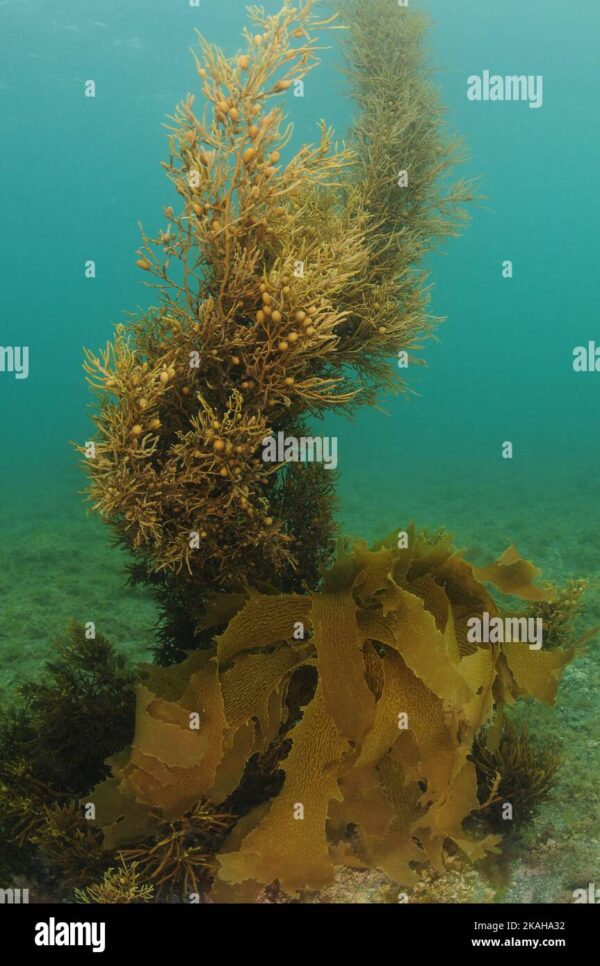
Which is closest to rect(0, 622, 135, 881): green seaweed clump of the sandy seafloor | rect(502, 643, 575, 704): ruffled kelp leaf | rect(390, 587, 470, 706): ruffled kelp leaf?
the sandy seafloor

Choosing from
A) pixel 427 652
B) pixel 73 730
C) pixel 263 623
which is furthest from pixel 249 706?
pixel 73 730

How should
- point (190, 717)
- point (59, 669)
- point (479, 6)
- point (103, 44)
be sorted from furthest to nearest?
point (479, 6)
point (103, 44)
point (59, 669)
point (190, 717)

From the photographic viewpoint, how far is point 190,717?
3.27 metres

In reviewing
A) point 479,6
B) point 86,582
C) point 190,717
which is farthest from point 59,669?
point 479,6

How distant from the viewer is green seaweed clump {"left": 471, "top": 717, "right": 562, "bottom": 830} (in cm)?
384

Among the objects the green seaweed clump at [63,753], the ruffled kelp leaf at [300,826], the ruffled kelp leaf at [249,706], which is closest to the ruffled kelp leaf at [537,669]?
the ruffled kelp leaf at [300,826]

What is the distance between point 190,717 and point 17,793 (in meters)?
1.23

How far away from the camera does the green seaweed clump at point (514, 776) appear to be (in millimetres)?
3836

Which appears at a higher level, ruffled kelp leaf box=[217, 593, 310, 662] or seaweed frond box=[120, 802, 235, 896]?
ruffled kelp leaf box=[217, 593, 310, 662]

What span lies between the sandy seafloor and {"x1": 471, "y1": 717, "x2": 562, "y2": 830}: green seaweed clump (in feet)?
0.54

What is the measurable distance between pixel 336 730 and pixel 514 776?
1.45 m

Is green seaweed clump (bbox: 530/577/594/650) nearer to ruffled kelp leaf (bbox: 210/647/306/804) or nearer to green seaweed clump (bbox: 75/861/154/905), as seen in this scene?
ruffled kelp leaf (bbox: 210/647/306/804)

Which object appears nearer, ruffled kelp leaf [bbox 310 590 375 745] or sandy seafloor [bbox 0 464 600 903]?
ruffled kelp leaf [bbox 310 590 375 745]
